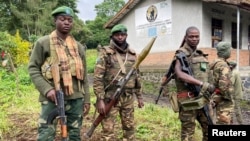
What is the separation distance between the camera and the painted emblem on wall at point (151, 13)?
47.5 ft

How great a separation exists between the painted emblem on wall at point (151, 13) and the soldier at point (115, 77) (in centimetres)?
1060

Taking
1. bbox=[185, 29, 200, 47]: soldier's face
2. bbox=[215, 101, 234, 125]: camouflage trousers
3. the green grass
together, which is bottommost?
the green grass

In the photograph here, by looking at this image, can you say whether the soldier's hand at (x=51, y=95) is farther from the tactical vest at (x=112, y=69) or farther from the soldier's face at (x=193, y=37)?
the soldier's face at (x=193, y=37)

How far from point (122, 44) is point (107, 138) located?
1201 millimetres

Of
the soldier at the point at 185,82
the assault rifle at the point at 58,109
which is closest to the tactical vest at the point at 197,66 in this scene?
the soldier at the point at 185,82

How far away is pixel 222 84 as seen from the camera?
436 centimetres

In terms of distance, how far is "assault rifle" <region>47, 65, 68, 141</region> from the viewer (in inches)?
123

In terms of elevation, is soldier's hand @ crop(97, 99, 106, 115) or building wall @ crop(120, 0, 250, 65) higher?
building wall @ crop(120, 0, 250, 65)

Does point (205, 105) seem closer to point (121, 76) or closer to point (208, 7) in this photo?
point (121, 76)

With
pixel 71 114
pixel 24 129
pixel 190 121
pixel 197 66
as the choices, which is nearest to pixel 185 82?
pixel 197 66

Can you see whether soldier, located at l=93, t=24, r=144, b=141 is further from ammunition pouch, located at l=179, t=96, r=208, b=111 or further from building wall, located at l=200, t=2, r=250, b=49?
building wall, located at l=200, t=2, r=250, b=49

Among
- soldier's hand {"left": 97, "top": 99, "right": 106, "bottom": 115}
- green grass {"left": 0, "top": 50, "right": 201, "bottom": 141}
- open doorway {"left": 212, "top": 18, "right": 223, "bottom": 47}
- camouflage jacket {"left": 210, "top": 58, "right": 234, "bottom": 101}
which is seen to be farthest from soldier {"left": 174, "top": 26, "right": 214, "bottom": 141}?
open doorway {"left": 212, "top": 18, "right": 223, "bottom": 47}

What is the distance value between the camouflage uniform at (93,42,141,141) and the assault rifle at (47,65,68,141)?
0.79 metres

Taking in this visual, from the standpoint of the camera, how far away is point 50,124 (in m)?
3.25
